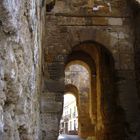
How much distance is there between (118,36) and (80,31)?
1076 mm

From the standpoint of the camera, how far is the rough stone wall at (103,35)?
816cm

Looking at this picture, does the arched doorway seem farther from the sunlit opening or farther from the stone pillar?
the sunlit opening

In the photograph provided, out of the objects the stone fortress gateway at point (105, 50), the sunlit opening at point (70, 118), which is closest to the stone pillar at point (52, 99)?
the stone fortress gateway at point (105, 50)

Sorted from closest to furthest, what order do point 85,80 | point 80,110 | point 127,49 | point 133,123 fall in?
point 133,123 → point 127,49 → point 80,110 → point 85,80

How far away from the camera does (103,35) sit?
8602mm

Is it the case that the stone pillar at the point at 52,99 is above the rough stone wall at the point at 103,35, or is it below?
below

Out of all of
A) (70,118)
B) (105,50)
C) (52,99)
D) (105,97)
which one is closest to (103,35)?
(105,50)

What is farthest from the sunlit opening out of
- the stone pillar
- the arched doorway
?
the stone pillar

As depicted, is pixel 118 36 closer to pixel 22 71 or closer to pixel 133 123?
pixel 133 123

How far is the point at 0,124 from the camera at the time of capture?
1640mm

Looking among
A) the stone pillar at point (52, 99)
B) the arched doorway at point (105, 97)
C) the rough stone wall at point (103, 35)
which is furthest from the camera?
the arched doorway at point (105, 97)

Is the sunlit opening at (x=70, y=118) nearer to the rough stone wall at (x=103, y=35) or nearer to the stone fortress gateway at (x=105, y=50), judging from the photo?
the stone fortress gateway at (x=105, y=50)

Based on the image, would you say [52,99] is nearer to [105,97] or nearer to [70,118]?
[105,97]

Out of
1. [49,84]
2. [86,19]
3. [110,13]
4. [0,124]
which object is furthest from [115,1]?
[0,124]
